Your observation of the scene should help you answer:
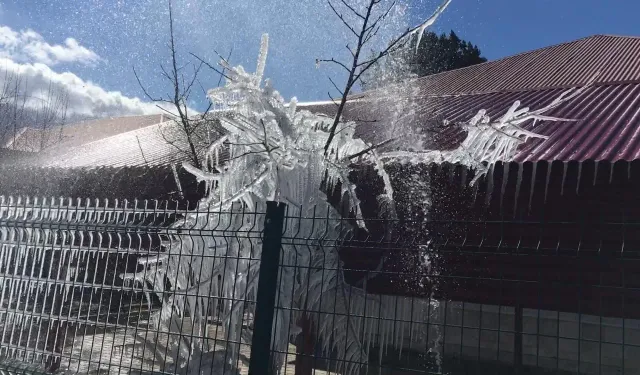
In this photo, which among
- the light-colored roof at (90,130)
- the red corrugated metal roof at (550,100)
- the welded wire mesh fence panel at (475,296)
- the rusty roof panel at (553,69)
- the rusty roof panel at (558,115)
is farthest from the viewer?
the light-colored roof at (90,130)

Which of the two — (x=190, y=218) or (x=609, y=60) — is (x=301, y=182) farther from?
(x=609, y=60)

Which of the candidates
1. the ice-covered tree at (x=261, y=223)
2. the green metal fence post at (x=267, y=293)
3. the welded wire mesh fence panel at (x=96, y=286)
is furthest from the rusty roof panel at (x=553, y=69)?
the green metal fence post at (x=267, y=293)

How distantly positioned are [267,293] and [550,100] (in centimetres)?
653

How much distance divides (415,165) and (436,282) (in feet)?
4.43

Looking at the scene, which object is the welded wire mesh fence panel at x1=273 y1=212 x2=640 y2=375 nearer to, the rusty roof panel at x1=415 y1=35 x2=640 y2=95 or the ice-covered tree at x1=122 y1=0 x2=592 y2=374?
the ice-covered tree at x1=122 y1=0 x2=592 y2=374

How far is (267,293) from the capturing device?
299 centimetres

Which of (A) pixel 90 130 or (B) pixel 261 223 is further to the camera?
(A) pixel 90 130

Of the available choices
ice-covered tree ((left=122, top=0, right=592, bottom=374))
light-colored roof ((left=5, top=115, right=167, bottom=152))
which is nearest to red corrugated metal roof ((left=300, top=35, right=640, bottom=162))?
ice-covered tree ((left=122, top=0, right=592, bottom=374))

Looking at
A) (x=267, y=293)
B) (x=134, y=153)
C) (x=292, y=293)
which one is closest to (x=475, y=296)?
(x=292, y=293)

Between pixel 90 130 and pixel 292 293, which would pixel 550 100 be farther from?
pixel 90 130

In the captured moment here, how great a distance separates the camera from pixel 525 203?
5.83 metres

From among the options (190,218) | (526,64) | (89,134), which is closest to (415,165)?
(190,218)

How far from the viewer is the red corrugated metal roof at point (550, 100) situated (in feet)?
17.9

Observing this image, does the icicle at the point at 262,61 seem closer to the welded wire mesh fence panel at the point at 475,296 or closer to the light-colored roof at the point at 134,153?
the welded wire mesh fence panel at the point at 475,296
